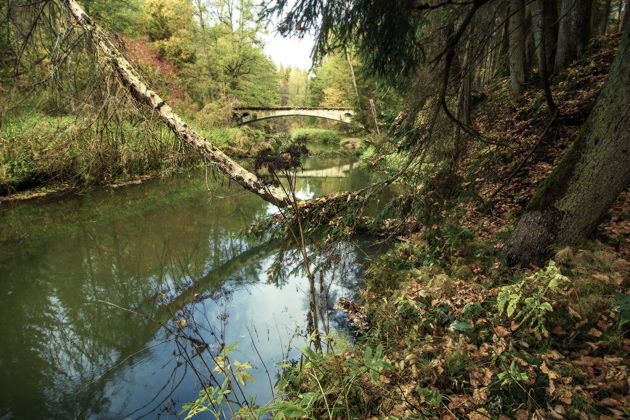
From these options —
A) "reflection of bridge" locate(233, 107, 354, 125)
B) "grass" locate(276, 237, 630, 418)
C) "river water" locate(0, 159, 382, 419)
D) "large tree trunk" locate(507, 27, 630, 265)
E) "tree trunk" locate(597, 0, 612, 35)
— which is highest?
"tree trunk" locate(597, 0, 612, 35)

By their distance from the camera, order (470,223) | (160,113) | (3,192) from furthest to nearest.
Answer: (3,192), (160,113), (470,223)

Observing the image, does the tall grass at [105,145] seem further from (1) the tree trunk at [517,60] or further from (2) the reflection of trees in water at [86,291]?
(1) the tree trunk at [517,60]

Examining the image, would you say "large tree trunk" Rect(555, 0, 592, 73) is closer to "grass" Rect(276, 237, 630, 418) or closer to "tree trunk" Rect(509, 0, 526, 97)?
"tree trunk" Rect(509, 0, 526, 97)

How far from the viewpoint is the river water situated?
9.71 feet

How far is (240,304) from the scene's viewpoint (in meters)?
4.37

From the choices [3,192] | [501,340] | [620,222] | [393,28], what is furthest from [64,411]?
[3,192]

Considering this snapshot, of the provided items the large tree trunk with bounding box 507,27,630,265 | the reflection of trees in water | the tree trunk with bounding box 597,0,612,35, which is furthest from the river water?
the tree trunk with bounding box 597,0,612,35

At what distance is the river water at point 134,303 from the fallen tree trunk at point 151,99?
393 mm

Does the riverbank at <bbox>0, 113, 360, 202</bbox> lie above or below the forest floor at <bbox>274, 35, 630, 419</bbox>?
above

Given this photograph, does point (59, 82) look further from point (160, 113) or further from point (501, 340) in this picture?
point (501, 340)

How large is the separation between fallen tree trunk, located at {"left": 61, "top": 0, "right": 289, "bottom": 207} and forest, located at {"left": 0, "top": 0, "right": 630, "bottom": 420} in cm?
3

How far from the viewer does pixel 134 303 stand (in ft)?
14.3

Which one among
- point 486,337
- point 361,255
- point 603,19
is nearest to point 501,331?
point 486,337

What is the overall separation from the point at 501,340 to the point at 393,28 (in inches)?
108
